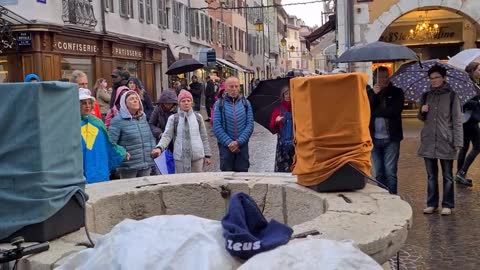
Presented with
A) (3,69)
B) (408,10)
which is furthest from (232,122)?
(3,69)

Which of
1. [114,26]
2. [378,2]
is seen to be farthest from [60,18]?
[378,2]

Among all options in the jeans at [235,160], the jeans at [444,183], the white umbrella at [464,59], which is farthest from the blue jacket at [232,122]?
the white umbrella at [464,59]

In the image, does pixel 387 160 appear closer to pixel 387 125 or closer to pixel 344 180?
pixel 387 125

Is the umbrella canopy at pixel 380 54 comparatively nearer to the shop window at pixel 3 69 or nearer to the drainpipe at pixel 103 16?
the shop window at pixel 3 69

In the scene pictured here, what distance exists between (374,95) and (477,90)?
4.38 feet

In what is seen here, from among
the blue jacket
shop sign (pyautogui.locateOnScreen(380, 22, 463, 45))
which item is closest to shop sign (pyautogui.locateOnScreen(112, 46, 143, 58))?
shop sign (pyautogui.locateOnScreen(380, 22, 463, 45))

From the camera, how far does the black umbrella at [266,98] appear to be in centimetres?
788

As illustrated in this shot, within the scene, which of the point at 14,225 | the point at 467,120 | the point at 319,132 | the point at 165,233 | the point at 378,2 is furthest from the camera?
the point at 378,2

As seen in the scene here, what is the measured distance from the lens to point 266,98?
7992 millimetres

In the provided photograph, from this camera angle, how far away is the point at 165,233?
2512 millimetres

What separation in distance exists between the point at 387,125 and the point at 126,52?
17888 millimetres

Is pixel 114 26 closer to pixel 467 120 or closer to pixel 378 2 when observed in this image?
pixel 378 2

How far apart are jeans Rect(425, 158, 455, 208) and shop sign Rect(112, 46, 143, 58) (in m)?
17.0

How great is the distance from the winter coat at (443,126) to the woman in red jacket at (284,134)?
1622 mm
